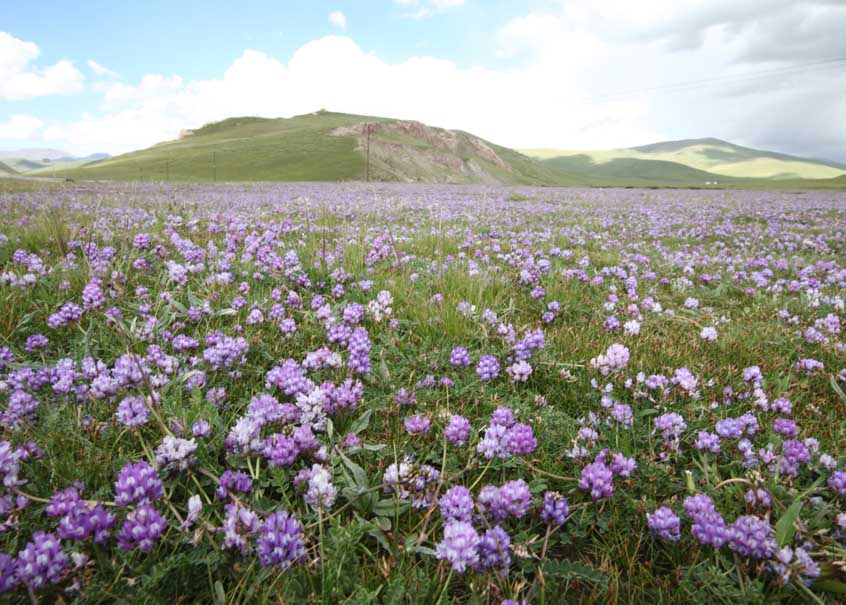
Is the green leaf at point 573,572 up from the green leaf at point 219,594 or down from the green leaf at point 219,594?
down

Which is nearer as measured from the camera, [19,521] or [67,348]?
[19,521]

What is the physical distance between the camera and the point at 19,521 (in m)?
1.53

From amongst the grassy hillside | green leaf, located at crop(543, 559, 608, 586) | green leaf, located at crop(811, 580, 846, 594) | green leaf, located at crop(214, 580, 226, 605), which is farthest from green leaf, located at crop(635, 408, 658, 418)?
the grassy hillside

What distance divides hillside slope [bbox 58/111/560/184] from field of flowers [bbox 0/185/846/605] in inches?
2570

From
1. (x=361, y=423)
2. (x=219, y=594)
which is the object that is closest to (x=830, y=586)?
(x=361, y=423)

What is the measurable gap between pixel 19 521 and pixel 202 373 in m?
1.03

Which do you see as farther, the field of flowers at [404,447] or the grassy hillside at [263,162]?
the grassy hillside at [263,162]

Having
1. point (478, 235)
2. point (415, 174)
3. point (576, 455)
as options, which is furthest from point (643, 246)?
point (415, 174)

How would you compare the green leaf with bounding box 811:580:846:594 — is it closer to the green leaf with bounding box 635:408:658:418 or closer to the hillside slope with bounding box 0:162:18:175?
the green leaf with bounding box 635:408:658:418

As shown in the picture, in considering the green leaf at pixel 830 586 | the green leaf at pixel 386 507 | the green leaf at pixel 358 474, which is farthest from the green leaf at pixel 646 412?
the green leaf at pixel 358 474

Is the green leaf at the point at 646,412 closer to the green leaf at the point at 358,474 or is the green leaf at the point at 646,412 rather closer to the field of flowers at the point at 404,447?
the field of flowers at the point at 404,447

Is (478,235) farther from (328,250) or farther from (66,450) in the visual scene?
(66,450)

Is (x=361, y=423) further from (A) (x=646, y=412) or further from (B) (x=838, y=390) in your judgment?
(B) (x=838, y=390)

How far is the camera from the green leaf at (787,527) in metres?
1.64
